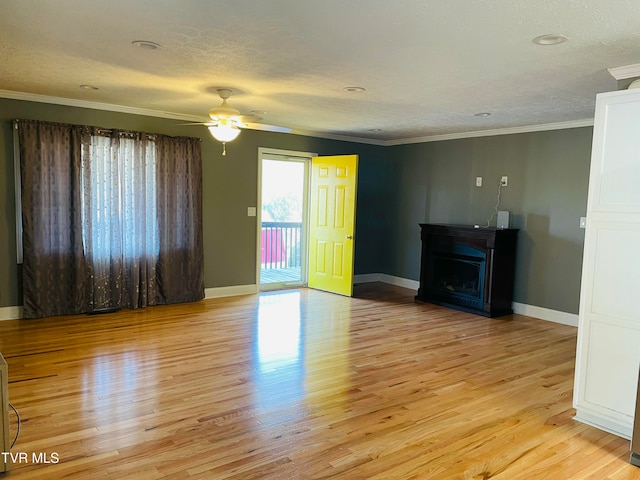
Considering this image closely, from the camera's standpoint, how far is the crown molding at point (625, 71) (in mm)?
3029

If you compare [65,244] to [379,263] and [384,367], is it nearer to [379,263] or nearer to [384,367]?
[384,367]

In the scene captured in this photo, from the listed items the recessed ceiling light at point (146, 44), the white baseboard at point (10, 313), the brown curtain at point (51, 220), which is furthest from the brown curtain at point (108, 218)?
the recessed ceiling light at point (146, 44)

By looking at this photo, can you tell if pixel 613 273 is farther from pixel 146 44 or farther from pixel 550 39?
pixel 146 44

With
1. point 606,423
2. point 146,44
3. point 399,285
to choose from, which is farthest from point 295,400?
point 399,285

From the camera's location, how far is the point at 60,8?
243 cm

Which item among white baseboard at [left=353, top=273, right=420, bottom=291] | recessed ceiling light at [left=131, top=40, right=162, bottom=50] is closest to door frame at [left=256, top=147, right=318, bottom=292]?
white baseboard at [left=353, top=273, right=420, bottom=291]

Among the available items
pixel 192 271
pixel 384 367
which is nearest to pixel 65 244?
pixel 192 271

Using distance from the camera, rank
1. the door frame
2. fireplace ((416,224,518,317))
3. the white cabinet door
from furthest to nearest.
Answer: the door frame → fireplace ((416,224,518,317)) → the white cabinet door

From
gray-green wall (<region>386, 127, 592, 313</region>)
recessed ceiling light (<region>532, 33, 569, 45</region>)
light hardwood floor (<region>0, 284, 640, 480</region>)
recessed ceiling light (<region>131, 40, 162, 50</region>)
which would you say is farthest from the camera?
gray-green wall (<region>386, 127, 592, 313</region>)

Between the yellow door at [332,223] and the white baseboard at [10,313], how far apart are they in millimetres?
3807

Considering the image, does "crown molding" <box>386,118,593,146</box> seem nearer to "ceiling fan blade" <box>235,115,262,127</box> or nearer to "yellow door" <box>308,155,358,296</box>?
"yellow door" <box>308,155,358,296</box>

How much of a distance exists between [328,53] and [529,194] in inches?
151

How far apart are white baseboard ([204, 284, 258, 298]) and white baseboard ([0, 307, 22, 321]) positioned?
2.09m

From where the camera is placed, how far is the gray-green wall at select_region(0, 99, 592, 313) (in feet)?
17.2
